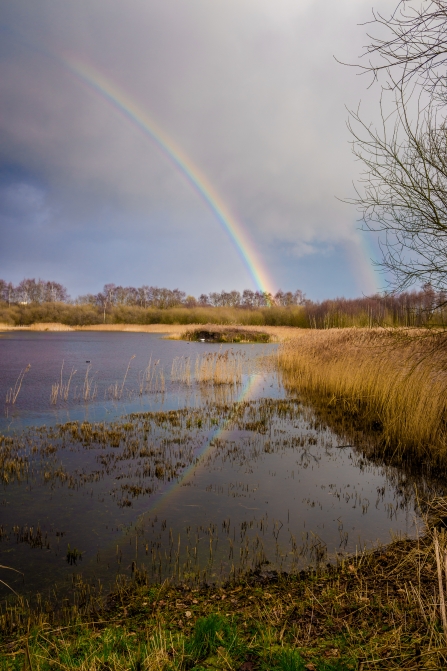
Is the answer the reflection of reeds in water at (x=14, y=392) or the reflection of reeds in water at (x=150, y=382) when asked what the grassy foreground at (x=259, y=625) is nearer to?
the reflection of reeds in water at (x=14, y=392)

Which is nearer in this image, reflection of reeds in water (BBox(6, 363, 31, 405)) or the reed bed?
the reed bed

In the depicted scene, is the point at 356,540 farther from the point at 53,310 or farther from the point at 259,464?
the point at 53,310

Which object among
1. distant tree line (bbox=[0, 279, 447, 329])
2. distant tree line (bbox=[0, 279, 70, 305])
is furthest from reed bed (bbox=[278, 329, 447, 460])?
distant tree line (bbox=[0, 279, 70, 305])

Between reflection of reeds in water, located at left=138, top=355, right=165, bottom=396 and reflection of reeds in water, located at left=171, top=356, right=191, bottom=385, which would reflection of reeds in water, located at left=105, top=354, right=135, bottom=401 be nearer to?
reflection of reeds in water, located at left=138, top=355, right=165, bottom=396

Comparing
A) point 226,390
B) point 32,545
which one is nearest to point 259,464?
point 32,545

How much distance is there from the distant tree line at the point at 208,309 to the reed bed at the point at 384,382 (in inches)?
36.1

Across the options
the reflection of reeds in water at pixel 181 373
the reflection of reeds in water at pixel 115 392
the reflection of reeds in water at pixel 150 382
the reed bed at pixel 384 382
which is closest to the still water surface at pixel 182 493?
the reed bed at pixel 384 382

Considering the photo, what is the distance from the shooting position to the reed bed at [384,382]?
8641 millimetres

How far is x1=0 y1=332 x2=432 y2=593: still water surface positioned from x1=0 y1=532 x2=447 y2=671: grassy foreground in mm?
482

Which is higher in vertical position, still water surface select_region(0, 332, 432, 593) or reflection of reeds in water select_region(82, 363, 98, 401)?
reflection of reeds in water select_region(82, 363, 98, 401)

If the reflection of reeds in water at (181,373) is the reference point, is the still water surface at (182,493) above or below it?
below

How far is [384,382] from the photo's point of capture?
1183 centimetres

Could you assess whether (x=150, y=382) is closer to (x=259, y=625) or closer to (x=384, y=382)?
(x=384, y=382)

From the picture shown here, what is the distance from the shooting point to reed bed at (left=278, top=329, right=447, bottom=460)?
8641mm
